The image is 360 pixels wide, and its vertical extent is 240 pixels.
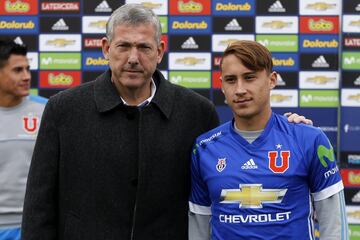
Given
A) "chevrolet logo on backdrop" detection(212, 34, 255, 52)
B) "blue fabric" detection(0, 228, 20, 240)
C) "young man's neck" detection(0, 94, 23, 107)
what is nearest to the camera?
"blue fabric" detection(0, 228, 20, 240)

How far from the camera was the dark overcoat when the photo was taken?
6.23 feet

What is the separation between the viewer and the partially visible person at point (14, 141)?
2.60 metres

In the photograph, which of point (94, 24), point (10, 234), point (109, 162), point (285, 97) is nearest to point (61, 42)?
point (94, 24)

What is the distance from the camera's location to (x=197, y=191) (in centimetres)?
199

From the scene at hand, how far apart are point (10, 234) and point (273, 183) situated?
1308 mm

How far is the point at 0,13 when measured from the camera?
461cm

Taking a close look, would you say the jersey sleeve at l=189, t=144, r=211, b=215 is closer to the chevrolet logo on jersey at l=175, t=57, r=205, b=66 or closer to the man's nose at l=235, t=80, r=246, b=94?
the man's nose at l=235, t=80, r=246, b=94

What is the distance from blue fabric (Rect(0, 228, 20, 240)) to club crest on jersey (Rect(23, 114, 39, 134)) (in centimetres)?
43

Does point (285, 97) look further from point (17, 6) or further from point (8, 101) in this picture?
point (8, 101)

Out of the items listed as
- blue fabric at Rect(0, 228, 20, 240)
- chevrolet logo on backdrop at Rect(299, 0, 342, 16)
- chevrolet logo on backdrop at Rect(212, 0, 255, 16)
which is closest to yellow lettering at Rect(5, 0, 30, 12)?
chevrolet logo on backdrop at Rect(212, 0, 255, 16)

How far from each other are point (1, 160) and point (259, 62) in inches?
51.3

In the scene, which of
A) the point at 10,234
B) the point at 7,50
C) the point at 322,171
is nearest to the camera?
the point at 322,171

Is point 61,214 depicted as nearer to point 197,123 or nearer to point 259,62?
point 197,123

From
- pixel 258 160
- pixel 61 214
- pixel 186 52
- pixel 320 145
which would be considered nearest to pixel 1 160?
pixel 61 214
